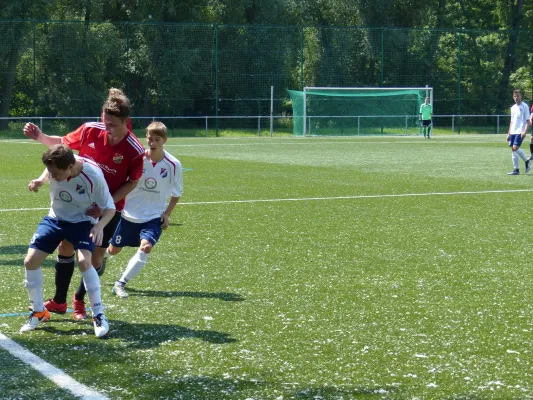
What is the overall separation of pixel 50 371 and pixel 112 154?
1.94 metres

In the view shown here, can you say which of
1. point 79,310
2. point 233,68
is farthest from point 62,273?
point 233,68

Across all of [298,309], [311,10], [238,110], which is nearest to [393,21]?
[311,10]

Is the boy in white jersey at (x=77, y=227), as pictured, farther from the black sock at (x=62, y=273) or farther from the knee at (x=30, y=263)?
the black sock at (x=62, y=273)

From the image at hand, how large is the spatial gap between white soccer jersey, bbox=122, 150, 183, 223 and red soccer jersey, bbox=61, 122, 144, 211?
2.89 ft

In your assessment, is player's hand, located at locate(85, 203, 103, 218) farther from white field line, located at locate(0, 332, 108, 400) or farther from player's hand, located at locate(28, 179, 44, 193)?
white field line, located at locate(0, 332, 108, 400)

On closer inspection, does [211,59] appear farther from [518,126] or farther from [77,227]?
[77,227]

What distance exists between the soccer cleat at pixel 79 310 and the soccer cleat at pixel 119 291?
0.63 metres

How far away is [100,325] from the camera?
5801 millimetres

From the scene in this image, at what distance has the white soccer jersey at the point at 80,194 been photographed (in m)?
5.79

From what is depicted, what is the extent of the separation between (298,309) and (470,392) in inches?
84.3

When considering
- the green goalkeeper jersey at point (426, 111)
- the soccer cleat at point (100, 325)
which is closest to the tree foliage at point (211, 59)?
the green goalkeeper jersey at point (426, 111)

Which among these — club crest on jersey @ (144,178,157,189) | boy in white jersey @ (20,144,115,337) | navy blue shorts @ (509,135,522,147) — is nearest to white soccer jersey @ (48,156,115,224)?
boy in white jersey @ (20,144,115,337)

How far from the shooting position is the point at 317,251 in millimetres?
9461

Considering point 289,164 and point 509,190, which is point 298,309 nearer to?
point 509,190
